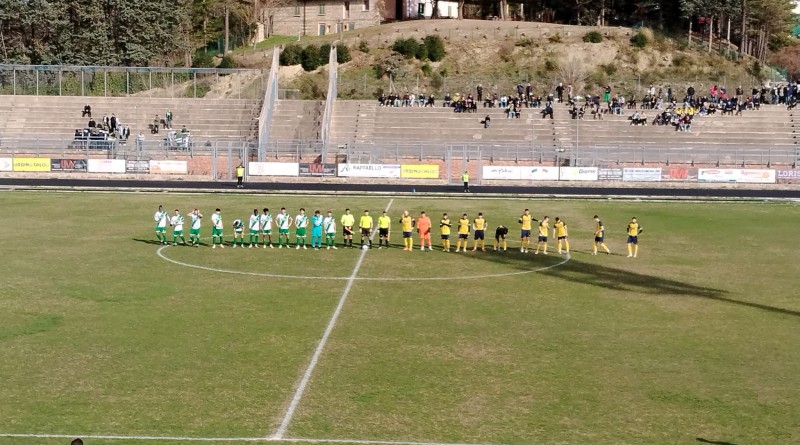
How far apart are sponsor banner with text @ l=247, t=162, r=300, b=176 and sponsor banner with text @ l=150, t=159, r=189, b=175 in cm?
468

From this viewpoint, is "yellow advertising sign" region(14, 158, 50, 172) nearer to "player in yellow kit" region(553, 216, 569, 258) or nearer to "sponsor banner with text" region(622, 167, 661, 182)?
"sponsor banner with text" region(622, 167, 661, 182)

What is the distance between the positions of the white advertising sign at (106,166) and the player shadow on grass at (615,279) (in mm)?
38011

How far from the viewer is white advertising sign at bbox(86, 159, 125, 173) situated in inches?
2569

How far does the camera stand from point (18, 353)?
2083 centimetres

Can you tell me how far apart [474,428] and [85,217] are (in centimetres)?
3343

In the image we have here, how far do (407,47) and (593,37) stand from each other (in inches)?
814

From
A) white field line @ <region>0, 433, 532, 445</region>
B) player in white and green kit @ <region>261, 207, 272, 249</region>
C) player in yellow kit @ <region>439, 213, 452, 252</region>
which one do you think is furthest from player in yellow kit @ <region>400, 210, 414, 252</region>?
white field line @ <region>0, 433, 532, 445</region>

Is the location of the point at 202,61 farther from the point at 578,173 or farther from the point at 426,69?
the point at 578,173

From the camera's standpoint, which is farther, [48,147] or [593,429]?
[48,147]

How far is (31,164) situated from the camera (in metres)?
65.2

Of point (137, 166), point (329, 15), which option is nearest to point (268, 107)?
point (137, 166)

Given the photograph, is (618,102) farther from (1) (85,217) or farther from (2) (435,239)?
(1) (85,217)

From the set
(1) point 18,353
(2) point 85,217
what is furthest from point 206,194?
(1) point 18,353

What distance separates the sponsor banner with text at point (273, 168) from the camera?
215 ft
